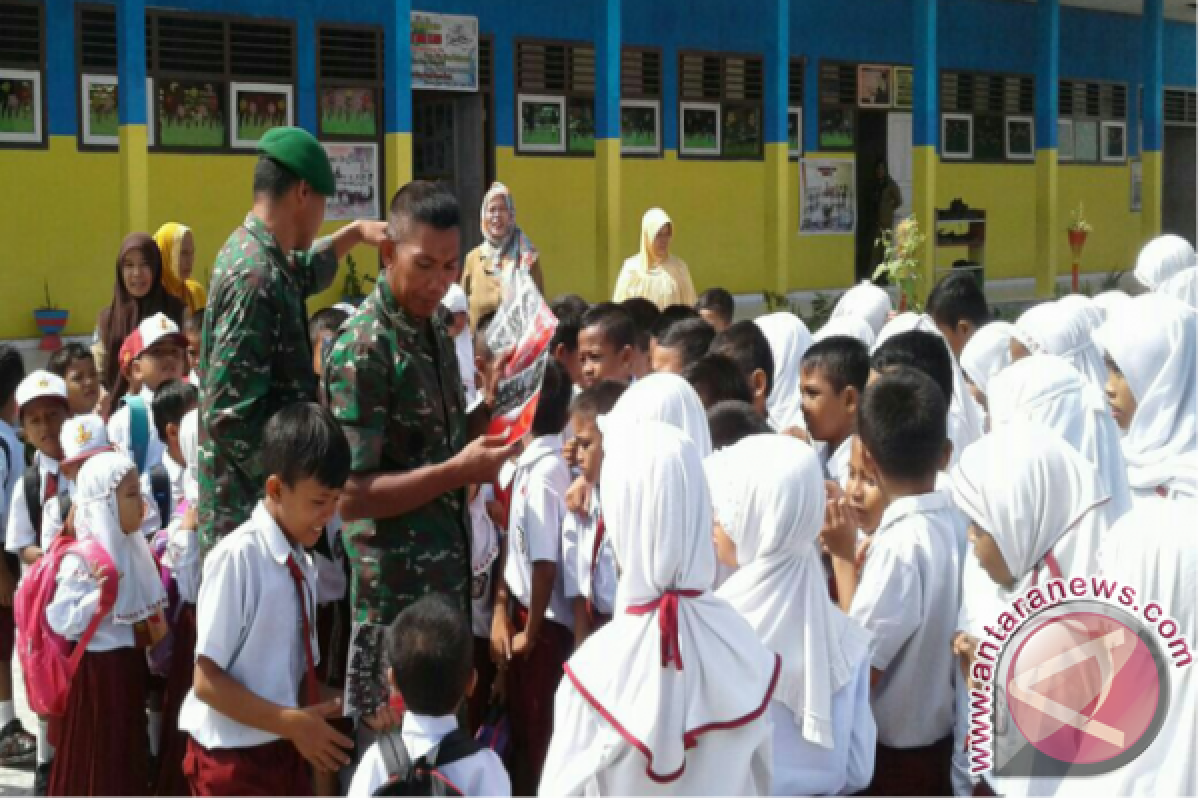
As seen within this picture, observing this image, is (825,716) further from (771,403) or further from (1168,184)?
(1168,184)

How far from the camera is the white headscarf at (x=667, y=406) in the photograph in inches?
140

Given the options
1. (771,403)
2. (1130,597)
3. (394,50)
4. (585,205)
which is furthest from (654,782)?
(585,205)

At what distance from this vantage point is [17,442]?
5.02 metres

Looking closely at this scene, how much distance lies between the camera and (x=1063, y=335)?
205 inches

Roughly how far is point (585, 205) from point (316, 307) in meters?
3.36

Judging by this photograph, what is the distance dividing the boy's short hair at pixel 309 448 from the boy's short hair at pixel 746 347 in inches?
83.2

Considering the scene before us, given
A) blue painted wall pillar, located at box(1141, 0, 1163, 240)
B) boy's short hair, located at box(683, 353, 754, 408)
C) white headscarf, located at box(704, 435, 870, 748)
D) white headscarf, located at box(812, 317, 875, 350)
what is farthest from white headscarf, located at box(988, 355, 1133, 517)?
blue painted wall pillar, located at box(1141, 0, 1163, 240)

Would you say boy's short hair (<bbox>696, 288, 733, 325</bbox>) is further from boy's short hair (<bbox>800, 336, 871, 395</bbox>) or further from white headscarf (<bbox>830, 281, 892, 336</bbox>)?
boy's short hair (<bbox>800, 336, 871, 395</bbox>)

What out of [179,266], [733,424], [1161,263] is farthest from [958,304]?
[179,266]

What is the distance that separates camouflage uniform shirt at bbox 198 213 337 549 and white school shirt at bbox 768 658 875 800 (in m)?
1.27

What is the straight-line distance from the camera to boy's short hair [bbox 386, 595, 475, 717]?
9.03 feet

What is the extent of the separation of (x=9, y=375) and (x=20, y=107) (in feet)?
17.7

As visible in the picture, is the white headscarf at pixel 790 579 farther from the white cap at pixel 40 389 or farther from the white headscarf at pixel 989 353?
the white cap at pixel 40 389

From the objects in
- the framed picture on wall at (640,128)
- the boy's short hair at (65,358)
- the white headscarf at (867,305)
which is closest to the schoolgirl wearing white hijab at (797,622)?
the boy's short hair at (65,358)
